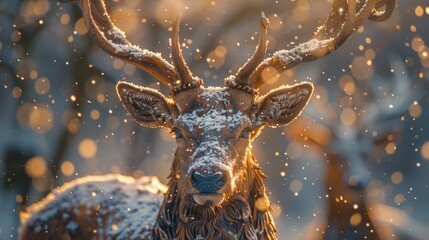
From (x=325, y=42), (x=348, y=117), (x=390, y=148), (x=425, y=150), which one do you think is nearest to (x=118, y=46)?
(x=325, y=42)

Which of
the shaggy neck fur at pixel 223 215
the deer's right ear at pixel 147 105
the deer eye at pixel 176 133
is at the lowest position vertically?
the shaggy neck fur at pixel 223 215

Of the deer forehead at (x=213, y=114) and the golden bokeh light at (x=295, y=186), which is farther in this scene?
the golden bokeh light at (x=295, y=186)

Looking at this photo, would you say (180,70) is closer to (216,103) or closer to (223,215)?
(216,103)

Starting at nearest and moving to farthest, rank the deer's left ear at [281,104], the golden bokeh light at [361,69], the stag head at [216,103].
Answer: the stag head at [216,103] → the deer's left ear at [281,104] → the golden bokeh light at [361,69]

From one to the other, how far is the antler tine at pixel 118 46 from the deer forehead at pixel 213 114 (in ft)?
1.39

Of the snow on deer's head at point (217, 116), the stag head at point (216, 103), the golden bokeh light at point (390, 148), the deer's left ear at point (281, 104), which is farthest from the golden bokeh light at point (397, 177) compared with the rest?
the deer's left ear at point (281, 104)

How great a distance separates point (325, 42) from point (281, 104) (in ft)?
2.52

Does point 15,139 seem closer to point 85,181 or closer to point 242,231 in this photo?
point 85,181

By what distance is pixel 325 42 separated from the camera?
8.35 m

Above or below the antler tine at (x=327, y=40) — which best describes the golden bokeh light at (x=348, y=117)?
above

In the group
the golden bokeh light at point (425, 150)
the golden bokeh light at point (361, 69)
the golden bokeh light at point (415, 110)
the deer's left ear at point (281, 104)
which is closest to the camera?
the deer's left ear at point (281, 104)

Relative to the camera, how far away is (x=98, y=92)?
17.1m

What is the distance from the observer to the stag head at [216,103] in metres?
7.14

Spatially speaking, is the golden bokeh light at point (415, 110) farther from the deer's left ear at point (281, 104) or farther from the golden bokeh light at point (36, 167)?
the deer's left ear at point (281, 104)
